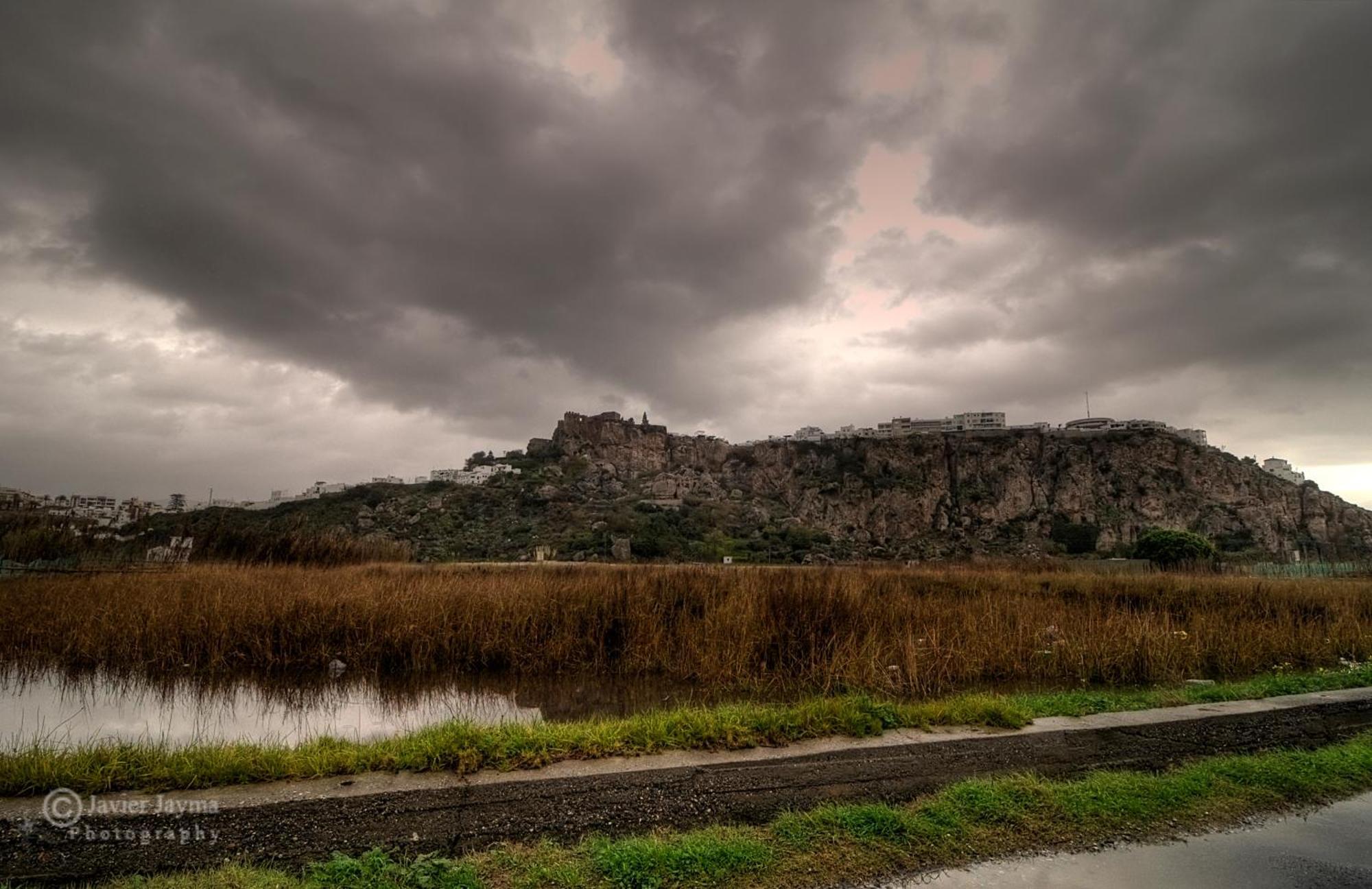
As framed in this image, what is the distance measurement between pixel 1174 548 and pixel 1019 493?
231ft

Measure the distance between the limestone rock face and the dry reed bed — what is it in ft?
220

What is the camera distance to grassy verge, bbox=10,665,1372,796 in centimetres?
425

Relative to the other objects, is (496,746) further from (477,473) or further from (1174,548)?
(477,473)

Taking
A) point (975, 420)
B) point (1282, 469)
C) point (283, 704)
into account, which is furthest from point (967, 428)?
point (283, 704)

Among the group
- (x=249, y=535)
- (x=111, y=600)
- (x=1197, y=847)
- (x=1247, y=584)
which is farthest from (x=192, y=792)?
(x=1247, y=584)

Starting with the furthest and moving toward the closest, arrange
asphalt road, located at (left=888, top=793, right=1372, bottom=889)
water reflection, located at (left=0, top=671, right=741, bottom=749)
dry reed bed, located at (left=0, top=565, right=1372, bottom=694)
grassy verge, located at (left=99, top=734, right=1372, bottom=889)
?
dry reed bed, located at (left=0, top=565, right=1372, bottom=694) < water reflection, located at (left=0, top=671, right=741, bottom=749) < asphalt road, located at (left=888, top=793, right=1372, bottom=889) < grassy verge, located at (left=99, top=734, right=1372, bottom=889)

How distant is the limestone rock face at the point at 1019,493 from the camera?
9162 cm

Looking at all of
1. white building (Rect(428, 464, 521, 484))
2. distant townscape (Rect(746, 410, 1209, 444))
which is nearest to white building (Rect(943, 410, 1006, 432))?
distant townscape (Rect(746, 410, 1209, 444))

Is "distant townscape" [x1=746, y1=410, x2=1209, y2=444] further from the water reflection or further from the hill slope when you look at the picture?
the water reflection

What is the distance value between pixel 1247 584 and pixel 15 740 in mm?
28299

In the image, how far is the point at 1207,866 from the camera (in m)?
3.60

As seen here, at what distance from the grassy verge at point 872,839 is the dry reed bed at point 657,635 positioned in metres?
4.27

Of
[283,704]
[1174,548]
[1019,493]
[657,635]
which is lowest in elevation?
[283,704]

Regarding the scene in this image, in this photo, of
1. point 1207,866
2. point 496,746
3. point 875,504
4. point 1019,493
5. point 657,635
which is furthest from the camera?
point 875,504
